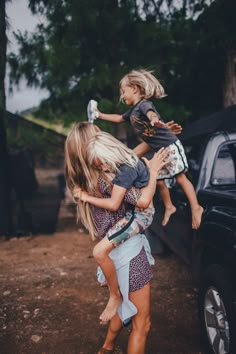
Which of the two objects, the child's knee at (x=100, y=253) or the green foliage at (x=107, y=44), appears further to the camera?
A: the green foliage at (x=107, y=44)

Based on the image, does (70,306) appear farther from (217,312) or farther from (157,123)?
(157,123)

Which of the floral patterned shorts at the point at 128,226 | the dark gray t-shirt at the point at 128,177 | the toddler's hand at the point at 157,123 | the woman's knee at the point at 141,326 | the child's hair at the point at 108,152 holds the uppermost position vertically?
the toddler's hand at the point at 157,123

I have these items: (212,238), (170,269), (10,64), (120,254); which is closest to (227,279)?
(212,238)

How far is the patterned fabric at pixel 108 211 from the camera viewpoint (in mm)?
2227

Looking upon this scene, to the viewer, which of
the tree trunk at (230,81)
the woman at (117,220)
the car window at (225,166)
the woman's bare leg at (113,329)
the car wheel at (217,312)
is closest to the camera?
the woman at (117,220)

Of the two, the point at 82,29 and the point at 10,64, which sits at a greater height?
the point at 82,29

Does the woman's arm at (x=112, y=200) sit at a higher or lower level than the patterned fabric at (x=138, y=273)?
higher

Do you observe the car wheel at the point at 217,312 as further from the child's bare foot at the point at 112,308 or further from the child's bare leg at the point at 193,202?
the child's bare foot at the point at 112,308

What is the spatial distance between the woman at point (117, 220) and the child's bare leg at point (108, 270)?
4 centimetres

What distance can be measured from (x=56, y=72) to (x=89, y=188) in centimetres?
493

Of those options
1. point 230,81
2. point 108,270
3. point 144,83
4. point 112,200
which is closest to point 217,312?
point 108,270

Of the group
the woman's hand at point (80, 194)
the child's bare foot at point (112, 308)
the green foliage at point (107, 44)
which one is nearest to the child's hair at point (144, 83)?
the woman's hand at point (80, 194)

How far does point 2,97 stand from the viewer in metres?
6.47

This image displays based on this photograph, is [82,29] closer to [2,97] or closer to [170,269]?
[2,97]
